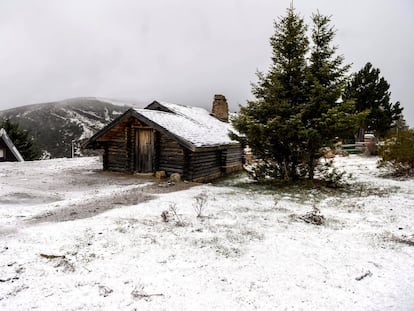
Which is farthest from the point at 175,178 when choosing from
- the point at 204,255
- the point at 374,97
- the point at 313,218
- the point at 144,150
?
the point at 374,97

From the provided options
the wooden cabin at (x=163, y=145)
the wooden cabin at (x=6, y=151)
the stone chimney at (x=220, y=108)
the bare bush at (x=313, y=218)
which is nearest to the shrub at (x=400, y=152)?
the wooden cabin at (x=163, y=145)

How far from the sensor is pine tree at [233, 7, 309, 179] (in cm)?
1319

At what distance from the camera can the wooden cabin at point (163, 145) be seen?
1566 centimetres

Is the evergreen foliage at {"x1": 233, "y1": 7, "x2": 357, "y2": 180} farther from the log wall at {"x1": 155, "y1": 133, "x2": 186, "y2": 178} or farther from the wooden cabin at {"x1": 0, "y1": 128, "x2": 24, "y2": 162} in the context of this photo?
the wooden cabin at {"x1": 0, "y1": 128, "x2": 24, "y2": 162}

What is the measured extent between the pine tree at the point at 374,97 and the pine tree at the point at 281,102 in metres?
21.3

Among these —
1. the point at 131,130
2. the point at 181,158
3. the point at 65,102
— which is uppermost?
the point at 65,102

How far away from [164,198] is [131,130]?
8380 mm

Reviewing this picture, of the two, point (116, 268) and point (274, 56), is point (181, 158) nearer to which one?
point (274, 56)

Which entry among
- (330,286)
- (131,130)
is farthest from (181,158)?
(330,286)

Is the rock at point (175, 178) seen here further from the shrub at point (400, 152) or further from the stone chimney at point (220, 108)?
the stone chimney at point (220, 108)

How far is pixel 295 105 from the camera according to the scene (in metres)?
13.8

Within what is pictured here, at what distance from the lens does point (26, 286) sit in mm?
4633

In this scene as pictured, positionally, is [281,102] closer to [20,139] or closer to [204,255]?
[204,255]

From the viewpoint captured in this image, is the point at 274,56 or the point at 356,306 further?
the point at 274,56
